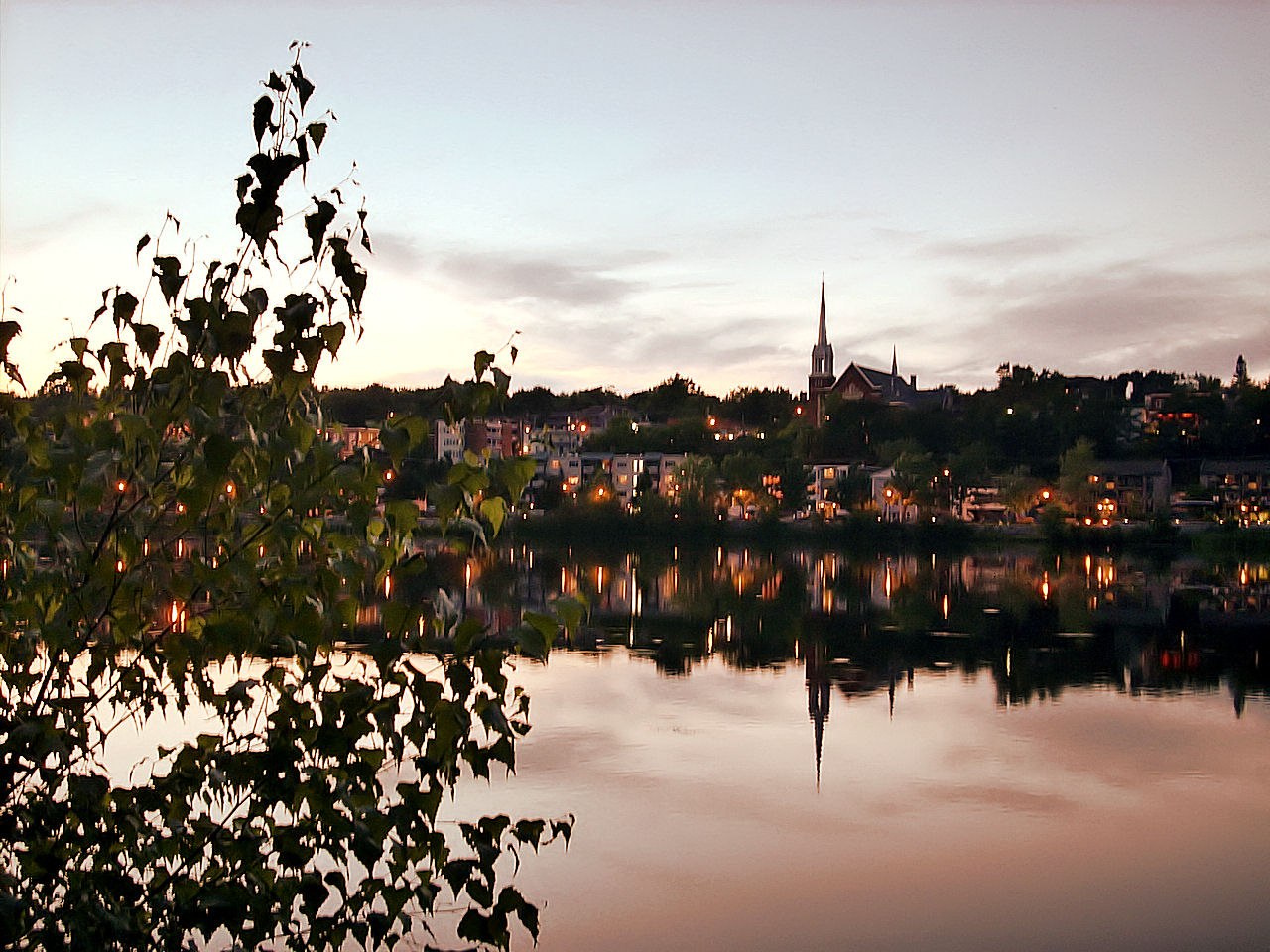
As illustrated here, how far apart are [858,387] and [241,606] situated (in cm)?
12493

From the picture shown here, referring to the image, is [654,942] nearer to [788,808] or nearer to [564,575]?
[788,808]

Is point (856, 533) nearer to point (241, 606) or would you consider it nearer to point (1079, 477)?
point (1079, 477)

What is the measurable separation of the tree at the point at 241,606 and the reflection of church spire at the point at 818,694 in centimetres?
921

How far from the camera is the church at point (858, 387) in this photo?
120 m

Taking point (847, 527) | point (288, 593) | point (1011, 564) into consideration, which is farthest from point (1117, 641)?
point (847, 527)

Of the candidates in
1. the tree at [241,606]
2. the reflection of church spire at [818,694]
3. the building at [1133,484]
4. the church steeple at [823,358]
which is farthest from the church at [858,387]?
the tree at [241,606]

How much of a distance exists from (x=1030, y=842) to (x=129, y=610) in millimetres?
8282

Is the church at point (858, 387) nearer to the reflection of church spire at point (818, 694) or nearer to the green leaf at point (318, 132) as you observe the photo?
the reflection of church spire at point (818, 694)

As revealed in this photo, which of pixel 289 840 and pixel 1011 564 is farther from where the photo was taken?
pixel 1011 564

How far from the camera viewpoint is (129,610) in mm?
3100

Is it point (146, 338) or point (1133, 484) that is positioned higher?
point (146, 338)

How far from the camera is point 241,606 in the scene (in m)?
2.78

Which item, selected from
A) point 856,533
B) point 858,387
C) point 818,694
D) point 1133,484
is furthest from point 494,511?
point 858,387

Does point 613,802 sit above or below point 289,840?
below
